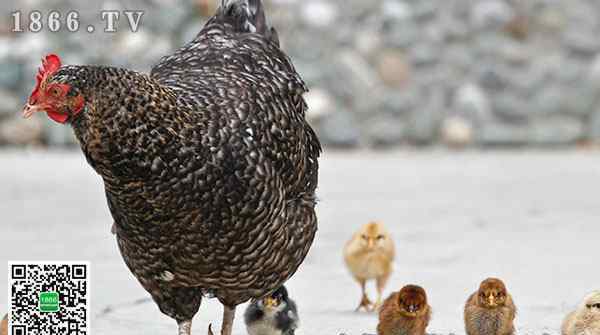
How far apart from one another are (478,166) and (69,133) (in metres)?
3.01

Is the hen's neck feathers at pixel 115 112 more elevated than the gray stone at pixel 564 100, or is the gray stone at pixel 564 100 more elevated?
the gray stone at pixel 564 100

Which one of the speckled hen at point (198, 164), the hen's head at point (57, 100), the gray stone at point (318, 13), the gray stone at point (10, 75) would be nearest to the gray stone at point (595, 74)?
the gray stone at point (318, 13)

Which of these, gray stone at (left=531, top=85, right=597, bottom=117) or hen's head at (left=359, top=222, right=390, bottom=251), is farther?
gray stone at (left=531, top=85, right=597, bottom=117)

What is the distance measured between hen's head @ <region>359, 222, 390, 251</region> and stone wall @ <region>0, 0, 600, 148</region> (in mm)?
4059

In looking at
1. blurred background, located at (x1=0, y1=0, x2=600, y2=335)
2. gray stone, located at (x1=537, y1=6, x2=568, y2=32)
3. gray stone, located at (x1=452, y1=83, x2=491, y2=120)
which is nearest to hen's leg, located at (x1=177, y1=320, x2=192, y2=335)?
blurred background, located at (x1=0, y1=0, x2=600, y2=335)

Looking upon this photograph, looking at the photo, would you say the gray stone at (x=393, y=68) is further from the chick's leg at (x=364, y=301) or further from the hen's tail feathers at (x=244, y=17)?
the hen's tail feathers at (x=244, y=17)

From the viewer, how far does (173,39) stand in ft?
30.7

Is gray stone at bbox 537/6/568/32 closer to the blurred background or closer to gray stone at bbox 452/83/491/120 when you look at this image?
the blurred background

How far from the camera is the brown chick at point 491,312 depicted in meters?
4.11

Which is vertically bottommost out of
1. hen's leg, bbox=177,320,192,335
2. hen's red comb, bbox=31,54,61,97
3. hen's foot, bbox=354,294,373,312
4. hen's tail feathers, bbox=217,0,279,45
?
hen's leg, bbox=177,320,192,335

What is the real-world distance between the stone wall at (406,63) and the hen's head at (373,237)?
4.06m

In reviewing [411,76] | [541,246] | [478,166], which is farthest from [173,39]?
[541,246]

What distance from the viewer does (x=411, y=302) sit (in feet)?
13.4

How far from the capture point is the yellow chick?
409cm
